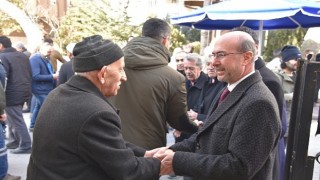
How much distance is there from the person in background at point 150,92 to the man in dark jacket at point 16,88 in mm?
3389

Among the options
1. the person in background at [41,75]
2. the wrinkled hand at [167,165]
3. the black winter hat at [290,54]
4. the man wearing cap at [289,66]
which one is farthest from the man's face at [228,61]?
the person in background at [41,75]

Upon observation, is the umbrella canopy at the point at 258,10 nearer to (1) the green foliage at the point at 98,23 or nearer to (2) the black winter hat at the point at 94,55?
(2) the black winter hat at the point at 94,55

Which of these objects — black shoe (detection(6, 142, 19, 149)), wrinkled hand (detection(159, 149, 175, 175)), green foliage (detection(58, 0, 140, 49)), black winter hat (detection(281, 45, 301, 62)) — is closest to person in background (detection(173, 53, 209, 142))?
black winter hat (detection(281, 45, 301, 62))

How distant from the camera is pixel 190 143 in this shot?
2.62m

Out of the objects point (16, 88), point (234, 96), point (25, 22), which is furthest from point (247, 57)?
point (25, 22)

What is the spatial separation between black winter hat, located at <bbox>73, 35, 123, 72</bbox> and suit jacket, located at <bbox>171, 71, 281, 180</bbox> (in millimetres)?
661

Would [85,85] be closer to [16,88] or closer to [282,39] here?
[16,88]

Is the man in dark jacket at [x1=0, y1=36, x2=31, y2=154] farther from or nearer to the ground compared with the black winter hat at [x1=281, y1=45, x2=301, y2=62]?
nearer to the ground

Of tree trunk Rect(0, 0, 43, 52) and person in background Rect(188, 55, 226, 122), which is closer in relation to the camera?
person in background Rect(188, 55, 226, 122)

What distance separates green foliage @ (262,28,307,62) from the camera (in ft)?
52.5

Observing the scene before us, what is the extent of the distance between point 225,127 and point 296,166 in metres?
0.41

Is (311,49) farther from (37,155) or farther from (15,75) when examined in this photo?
(37,155)

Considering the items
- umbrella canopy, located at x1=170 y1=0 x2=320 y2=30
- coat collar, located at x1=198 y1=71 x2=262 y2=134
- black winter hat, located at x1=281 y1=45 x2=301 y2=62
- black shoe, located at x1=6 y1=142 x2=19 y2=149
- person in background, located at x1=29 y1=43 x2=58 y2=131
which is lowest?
black shoe, located at x1=6 y1=142 x2=19 y2=149

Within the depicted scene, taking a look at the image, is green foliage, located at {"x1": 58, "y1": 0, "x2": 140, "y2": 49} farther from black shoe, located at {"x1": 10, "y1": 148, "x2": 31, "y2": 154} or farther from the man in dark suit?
the man in dark suit
